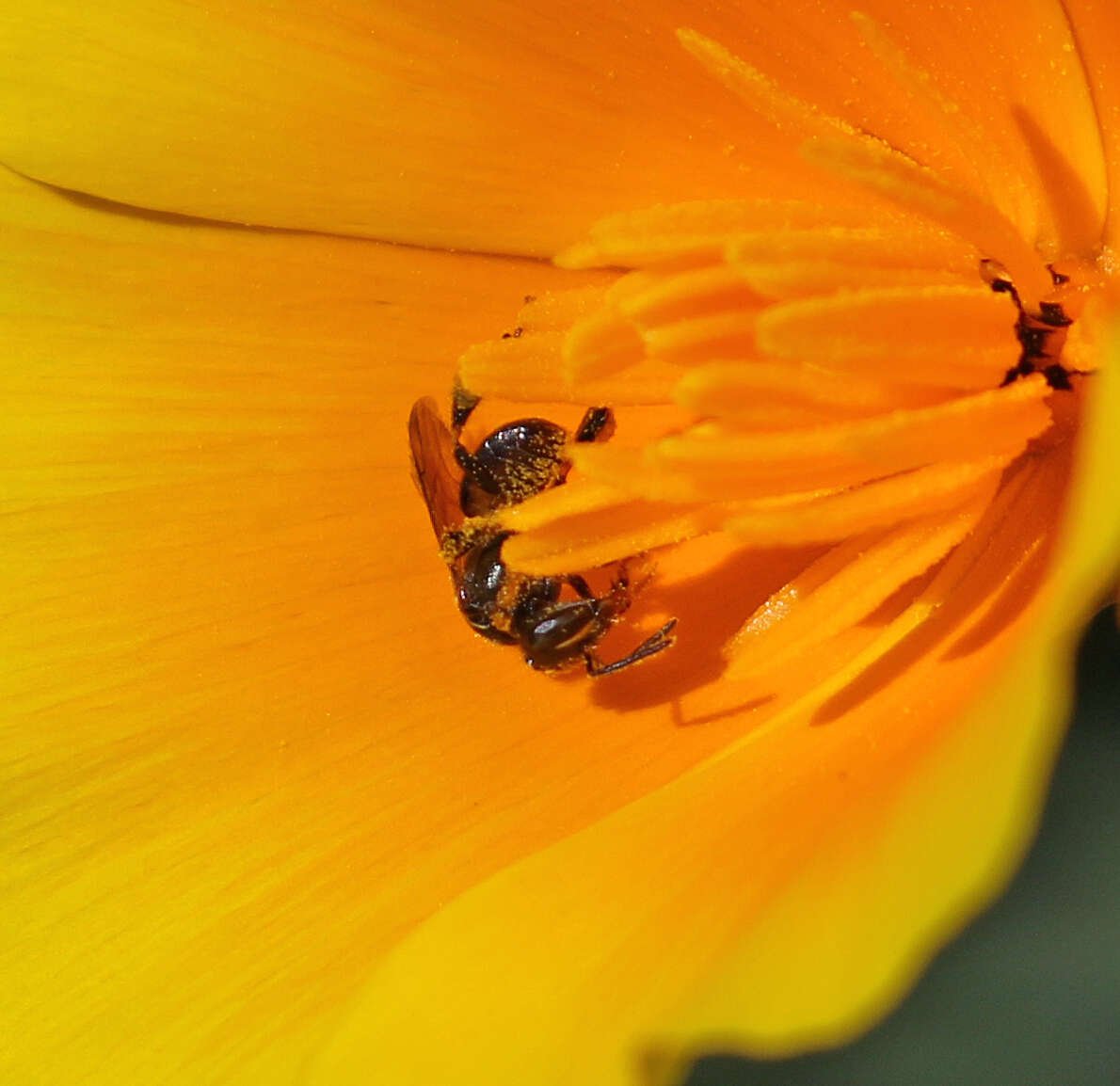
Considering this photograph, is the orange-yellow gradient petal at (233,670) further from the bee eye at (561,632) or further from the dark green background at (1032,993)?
the dark green background at (1032,993)

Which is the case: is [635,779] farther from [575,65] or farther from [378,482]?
[575,65]

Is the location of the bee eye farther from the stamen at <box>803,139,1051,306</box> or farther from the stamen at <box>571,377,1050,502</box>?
the stamen at <box>803,139,1051,306</box>

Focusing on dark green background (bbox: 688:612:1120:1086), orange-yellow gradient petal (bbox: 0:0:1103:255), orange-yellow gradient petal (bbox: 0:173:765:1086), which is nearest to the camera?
orange-yellow gradient petal (bbox: 0:173:765:1086)

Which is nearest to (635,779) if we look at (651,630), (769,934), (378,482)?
(651,630)

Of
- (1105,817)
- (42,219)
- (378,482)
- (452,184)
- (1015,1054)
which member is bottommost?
(1015,1054)

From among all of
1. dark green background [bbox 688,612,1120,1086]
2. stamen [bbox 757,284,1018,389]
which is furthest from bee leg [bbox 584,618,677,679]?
dark green background [bbox 688,612,1120,1086]

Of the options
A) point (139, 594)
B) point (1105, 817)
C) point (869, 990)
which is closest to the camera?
point (869, 990)

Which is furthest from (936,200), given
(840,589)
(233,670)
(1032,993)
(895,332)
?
(1032,993)

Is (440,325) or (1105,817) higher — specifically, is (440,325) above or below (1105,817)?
above
